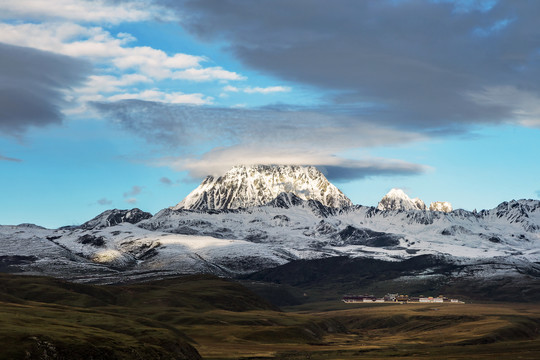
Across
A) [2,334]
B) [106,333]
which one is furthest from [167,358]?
Result: [2,334]

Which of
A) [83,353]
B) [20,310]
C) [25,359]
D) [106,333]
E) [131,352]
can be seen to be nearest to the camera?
[25,359]

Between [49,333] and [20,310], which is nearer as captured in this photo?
[49,333]

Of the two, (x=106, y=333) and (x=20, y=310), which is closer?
(x=106, y=333)

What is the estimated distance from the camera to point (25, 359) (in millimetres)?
138625

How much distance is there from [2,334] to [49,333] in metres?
9.76

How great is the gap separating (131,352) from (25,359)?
94.8ft

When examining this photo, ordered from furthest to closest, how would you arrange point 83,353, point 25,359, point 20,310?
point 20,310 → point 83,353 → point 25,359

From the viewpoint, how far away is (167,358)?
178 metres

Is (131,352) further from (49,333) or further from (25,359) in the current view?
(25,359)

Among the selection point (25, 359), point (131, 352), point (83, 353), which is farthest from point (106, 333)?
point (25, 359)

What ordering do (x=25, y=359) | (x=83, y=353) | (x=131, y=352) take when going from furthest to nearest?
(x=131, y=352) → (x=83, y=353) → (x=25, y=359)

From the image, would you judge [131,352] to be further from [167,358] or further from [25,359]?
[25,359]

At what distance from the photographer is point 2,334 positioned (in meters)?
147

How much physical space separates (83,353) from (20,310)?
56436 mm
